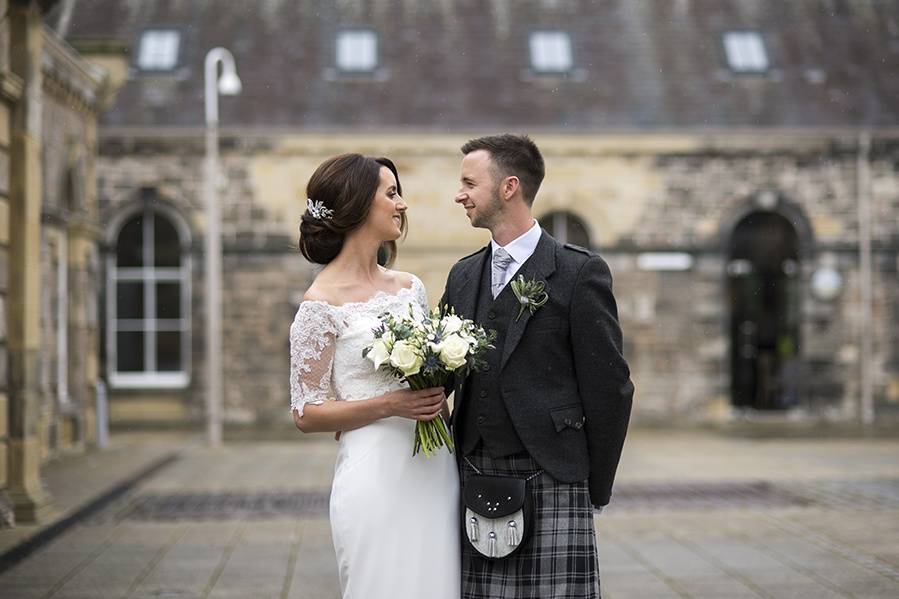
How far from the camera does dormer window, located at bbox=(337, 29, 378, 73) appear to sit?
880 inches

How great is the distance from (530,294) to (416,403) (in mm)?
513

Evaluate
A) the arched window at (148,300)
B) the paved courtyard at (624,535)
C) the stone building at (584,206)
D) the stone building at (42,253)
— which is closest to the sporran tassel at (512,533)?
the paved courtyard at (624,535)

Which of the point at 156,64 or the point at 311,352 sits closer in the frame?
the point at 311,352

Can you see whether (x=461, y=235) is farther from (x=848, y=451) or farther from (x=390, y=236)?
(x=390, y=236)

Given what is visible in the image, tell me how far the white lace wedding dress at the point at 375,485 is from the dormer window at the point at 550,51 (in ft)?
62.1

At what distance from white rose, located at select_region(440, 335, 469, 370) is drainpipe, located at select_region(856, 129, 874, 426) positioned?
1896 centimetres

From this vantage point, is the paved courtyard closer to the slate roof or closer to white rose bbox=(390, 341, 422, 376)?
white rose bbox=(390, 341, 422, 376)

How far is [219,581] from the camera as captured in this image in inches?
301

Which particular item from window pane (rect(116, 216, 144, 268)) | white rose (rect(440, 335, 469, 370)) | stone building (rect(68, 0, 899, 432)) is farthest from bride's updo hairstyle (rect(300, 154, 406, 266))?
window pane (rect(116, 216, 144, 268))

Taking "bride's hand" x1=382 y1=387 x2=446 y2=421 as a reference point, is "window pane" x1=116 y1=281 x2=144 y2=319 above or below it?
above

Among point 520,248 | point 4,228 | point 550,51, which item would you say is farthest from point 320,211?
point 550,51

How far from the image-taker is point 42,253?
14031mm

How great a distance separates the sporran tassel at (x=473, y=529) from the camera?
13.0ft

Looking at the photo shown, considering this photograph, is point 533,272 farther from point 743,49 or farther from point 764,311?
point 743,49
